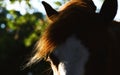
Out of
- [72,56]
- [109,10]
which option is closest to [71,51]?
[72,56]

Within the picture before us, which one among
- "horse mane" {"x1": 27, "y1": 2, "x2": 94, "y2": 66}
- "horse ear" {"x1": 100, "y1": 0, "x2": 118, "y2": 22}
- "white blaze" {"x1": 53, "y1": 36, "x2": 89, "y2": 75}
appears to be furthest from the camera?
"horse ear" {"x1": 100, "y1": 0, "x2": 118, "y2": 22}

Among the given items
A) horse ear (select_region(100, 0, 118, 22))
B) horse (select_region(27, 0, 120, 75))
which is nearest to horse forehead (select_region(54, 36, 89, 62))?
horse (select_region(27, 0, 120, 75))

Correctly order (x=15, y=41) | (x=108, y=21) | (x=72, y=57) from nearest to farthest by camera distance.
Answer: (x=72, y=57) < (x=108, y=21) < (x=15, y=41)

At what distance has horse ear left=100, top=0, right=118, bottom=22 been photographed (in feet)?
18.0

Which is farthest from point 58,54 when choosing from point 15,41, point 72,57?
point 15,41

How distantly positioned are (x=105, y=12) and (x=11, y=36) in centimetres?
3179

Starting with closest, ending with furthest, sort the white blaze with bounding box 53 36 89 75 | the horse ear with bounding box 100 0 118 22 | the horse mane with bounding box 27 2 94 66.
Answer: the white blaze with bounding box 53 36 89 75 → the horse mane with bounding box 27 2 94 66 → the horse ear with bounding box 100 0 118 22

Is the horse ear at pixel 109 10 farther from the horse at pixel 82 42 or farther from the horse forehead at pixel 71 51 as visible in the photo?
the horse forehead at pixel 71 51

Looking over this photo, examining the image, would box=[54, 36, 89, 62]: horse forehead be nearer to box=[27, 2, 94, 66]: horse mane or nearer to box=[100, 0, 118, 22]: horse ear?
box=[27, 2, 94, 66]: horse mane

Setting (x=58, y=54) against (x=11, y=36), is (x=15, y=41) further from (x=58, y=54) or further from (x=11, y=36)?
(x=58, y=54)

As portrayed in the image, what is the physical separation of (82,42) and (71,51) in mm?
154

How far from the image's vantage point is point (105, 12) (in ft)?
18.1

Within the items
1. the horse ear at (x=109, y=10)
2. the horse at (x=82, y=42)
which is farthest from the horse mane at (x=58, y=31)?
the horse ear at (x=109, y=10)

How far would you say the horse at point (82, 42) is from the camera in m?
5.17
